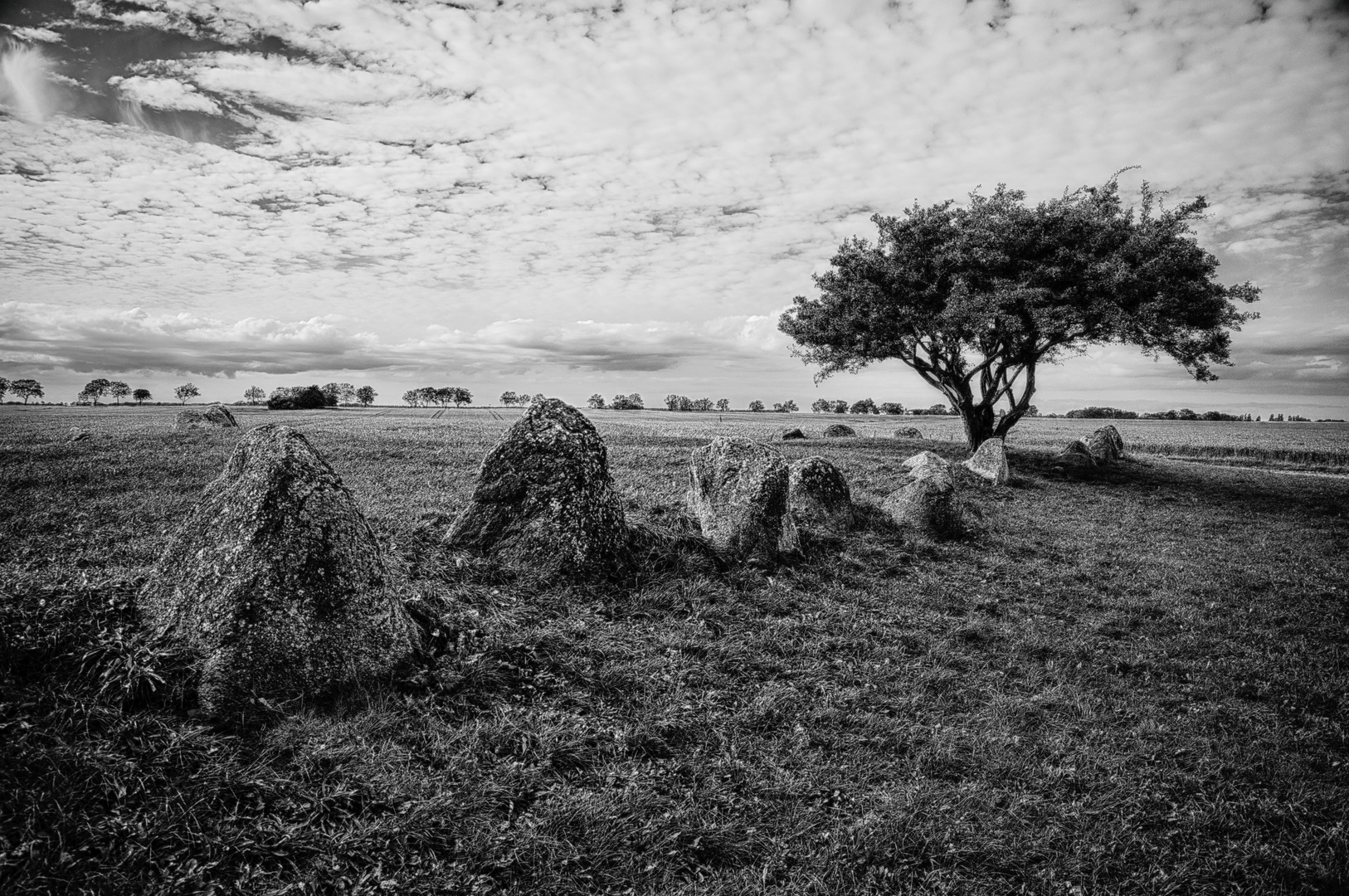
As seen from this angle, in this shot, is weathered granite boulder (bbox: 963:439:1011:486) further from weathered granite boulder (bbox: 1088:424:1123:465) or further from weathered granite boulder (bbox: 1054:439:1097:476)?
weathered granite boulder (bbox: 1088:424:1123:465)

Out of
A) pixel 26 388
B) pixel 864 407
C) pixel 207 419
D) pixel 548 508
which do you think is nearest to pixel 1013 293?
pixel 548 508

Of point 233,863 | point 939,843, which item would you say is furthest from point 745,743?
point 233,863

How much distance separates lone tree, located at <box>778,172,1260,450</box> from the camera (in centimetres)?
2589

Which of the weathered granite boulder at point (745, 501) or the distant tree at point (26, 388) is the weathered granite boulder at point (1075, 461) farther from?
the distant tree at point (26, 388)

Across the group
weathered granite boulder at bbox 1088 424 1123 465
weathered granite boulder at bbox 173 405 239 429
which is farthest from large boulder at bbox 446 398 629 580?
weathered granite boulder at bbox 1088 424 1123 465

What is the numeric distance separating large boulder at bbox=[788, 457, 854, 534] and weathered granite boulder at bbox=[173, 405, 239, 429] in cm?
2967

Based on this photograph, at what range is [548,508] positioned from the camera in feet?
33.6

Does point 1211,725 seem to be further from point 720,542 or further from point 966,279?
point 966,279

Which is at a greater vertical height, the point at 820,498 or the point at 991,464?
the point at 991,464

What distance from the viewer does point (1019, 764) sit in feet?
20.9

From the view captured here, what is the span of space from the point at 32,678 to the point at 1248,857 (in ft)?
34.2

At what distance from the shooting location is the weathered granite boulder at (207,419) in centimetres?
3108

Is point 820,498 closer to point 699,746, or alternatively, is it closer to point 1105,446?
point 699,746

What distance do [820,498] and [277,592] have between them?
12.0 meters
